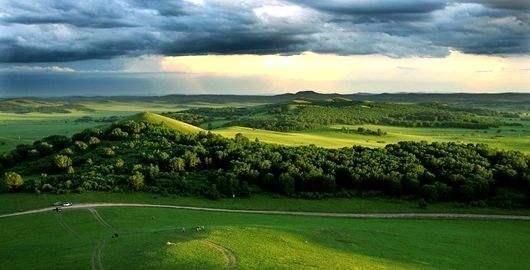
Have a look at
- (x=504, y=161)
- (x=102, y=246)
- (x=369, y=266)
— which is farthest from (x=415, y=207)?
(x=102, y=246)

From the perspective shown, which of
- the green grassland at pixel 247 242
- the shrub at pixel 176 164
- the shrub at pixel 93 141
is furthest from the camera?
the shrub at pixel 93 141

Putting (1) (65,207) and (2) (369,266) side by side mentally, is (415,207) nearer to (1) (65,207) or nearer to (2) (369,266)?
(2) (369,266)

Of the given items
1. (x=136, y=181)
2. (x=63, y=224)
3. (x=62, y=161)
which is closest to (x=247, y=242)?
(x=63, y=224)

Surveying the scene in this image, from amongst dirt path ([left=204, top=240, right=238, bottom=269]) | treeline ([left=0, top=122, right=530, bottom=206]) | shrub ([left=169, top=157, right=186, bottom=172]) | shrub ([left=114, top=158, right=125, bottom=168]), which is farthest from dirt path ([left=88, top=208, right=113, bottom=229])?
shrub ([left=169, top=157, right=186, bottom=172])

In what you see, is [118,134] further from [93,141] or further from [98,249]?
[98,249]

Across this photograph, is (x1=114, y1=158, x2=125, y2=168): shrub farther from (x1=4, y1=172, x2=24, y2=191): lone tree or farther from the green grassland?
the green grassland

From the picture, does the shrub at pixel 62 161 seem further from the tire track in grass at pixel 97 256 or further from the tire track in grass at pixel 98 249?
the tire track in grass at pixel 97 256

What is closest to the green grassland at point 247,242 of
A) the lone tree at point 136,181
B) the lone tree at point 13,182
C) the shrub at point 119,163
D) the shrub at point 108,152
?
the lone tree at point 136,181
